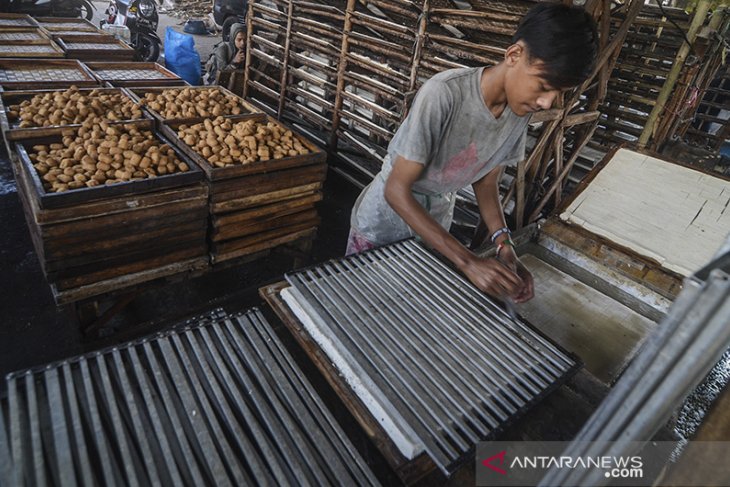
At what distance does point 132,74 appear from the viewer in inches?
198

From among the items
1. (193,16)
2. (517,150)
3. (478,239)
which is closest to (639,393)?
(517,150)

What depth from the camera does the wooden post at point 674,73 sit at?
5.48 meters

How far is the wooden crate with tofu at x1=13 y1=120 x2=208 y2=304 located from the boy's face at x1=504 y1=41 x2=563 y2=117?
6.87 feet

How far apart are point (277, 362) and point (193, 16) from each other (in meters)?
21.2

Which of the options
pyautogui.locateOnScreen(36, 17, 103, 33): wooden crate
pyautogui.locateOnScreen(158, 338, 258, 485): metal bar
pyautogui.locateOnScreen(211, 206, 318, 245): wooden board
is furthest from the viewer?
pyautogui.locateOnScreen(36, 17, 103, 33): wooden crate

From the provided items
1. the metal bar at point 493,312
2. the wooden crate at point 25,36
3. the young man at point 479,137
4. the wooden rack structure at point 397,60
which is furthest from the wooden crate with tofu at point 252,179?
the wooden crate at point 25,36

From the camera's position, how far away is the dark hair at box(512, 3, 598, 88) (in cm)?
142

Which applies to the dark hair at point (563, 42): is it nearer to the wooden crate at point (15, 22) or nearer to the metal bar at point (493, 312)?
the metal bar at point (493, 312)

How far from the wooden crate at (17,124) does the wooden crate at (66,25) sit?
3.47 m

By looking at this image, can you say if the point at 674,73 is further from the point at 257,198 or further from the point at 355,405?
the point at 355,405

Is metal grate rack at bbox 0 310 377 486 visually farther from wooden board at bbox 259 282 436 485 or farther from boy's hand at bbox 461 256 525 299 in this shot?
boy's hand at bbox 461 256 525 299

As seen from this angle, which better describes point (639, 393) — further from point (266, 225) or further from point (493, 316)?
point (266, 225)

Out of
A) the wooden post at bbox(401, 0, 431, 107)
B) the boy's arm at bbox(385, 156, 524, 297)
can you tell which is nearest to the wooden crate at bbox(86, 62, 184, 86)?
the wooden post at bbox(401, 0, 431, 107)

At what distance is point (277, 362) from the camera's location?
1.15m
